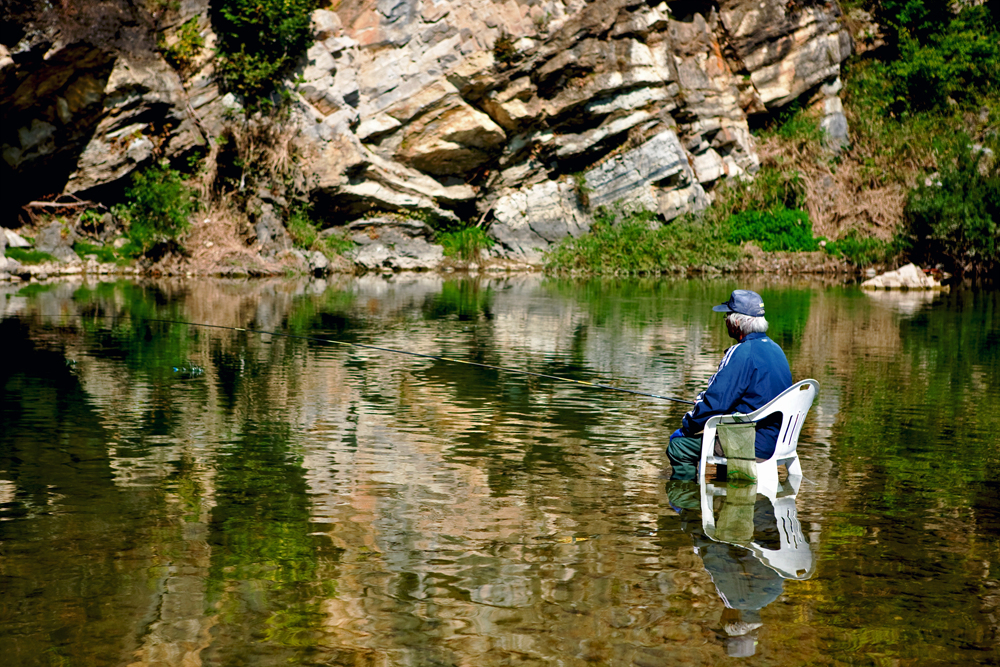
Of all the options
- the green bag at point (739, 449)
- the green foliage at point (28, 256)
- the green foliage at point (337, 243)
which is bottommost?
the green bag at point (739, 449)

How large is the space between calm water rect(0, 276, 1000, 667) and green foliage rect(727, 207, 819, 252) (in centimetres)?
2281

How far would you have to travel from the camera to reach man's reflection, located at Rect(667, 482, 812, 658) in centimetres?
458

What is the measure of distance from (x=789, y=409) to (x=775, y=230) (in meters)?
31.4

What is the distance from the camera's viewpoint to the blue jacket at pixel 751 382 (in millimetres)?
6504

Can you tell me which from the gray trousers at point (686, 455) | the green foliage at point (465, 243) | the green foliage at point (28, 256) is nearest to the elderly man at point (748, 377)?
the gray trousers at point (686, 455)

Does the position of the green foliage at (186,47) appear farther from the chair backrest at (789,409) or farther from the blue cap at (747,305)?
the chair backrest at (789,409)

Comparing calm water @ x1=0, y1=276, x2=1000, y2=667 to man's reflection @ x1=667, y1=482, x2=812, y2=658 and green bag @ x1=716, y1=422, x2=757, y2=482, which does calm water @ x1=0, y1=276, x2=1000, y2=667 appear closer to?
man's reflection @ x1=667, y1=482, x2=812, y2=658

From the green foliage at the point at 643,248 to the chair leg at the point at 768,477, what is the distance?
1110 inches

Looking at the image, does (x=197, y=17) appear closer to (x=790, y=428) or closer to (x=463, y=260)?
(x=463, y=260)

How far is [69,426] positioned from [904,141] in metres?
36.5

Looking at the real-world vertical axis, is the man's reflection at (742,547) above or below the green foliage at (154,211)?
below

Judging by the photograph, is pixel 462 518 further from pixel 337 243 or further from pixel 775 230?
pixel 775 230

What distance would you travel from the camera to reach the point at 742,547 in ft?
18.5

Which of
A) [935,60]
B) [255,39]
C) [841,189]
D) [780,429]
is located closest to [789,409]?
[780,429]
